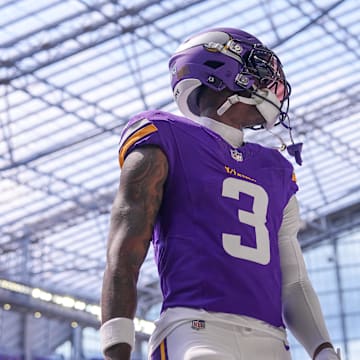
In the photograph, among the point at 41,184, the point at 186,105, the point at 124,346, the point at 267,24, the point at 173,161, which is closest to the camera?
the point at 124,346

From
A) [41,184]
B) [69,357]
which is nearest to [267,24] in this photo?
[41,184]

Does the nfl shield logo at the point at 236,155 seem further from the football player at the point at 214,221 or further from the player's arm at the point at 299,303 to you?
the player's arm at the point at 299,303

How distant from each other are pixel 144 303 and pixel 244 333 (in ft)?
106

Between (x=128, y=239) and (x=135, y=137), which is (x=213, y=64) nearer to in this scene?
(x=135, y=137)

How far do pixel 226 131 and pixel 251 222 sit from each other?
0.37 meters

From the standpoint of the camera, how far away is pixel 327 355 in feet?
10.4

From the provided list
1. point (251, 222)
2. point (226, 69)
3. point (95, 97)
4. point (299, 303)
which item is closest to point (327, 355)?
point (299, 303)

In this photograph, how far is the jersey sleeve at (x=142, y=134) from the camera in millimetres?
3068

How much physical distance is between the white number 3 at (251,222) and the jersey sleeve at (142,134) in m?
0.26

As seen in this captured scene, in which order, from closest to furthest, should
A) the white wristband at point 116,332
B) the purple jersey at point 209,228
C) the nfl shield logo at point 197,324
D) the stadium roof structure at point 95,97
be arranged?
the white wristband at point 116,332 → the nfl shield logo at point 197,324 → the purple jersey at point 209,228 → the stadium roof structure at point 95,97

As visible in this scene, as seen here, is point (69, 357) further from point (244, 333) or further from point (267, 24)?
point (244, 333)

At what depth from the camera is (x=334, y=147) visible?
32750mm

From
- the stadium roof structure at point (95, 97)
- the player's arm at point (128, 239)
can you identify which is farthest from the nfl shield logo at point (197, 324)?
the stadium roof structure at point (95, 97)

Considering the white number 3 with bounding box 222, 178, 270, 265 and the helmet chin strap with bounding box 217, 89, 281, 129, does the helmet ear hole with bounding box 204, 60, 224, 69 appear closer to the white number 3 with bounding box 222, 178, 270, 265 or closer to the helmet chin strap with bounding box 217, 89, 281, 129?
the helmet chin strap with bounding box 217, 89, 281, 129
